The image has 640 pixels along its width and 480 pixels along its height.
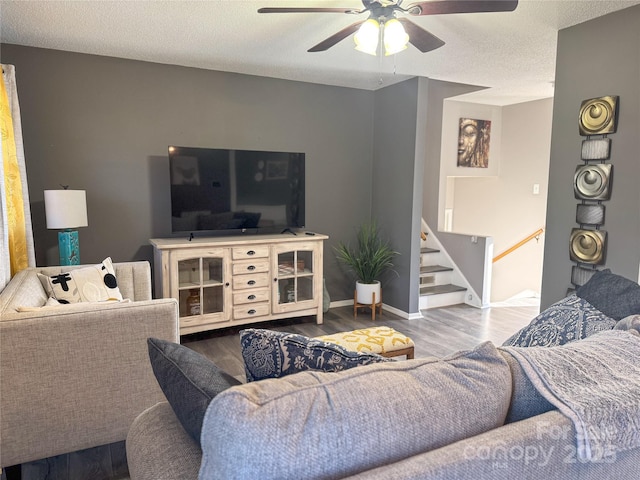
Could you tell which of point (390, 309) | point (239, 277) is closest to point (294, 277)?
point (239, 277)

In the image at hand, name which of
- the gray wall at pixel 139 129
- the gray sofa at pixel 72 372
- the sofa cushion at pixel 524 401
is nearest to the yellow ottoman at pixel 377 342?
the gray sofa at pixel 72 372

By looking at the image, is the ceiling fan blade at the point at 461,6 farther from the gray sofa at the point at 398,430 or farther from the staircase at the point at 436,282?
the staircase at the point at 436,282

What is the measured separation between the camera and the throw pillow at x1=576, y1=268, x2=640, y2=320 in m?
1.53

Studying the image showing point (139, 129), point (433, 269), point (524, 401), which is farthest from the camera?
point (433, 269)

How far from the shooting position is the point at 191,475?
91 cm

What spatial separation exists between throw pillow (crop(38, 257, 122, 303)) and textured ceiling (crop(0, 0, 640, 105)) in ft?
5.11

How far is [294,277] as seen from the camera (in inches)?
160

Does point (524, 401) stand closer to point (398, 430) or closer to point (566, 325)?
point (398, 430)

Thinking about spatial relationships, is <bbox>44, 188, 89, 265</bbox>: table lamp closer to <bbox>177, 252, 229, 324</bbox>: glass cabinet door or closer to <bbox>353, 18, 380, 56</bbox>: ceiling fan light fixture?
<bbox>177, 252, 229, 324</bbox>: glass cabinet door

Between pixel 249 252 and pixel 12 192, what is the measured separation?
5.62 ft

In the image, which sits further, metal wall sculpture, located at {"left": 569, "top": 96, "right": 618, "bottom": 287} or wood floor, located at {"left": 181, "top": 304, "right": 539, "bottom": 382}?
wood floor, located at {"left": 181, "top": 304, "right": 539, "bottom": 382}

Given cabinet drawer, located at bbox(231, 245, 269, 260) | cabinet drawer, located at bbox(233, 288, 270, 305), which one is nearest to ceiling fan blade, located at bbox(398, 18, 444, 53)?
cabinet drawer, located at bbox(231, 245, 269, 260)

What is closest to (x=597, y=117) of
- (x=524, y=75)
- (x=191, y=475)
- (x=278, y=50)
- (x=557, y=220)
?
(x=557, y=220)

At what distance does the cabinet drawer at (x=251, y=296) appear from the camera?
12.3 feet
